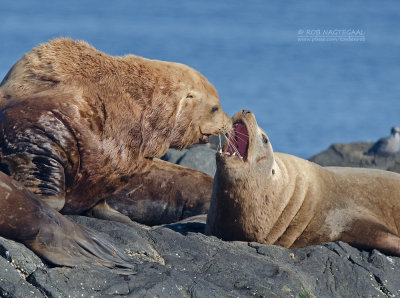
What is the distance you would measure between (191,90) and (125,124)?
99 cm

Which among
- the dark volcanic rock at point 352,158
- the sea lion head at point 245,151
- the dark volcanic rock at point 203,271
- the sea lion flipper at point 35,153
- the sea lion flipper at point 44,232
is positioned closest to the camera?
the dark volcanic rock at point 203,271

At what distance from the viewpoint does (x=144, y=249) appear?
22.9 ft

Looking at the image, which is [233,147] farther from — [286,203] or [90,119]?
[90,119]

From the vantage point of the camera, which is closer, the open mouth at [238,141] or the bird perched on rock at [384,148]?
the open mouth at [238,141]

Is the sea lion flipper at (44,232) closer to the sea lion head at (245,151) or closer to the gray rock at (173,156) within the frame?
the sea lion head at (245,151)

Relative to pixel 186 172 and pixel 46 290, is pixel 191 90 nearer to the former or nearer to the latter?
pixel 186 172

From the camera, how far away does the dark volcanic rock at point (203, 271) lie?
5.72m

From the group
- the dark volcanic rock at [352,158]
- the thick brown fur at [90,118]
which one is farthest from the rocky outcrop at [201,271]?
the dark volcanic rock at [352,158]

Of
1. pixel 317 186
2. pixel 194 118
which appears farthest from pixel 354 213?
pixel 194 118

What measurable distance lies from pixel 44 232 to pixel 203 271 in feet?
4.83

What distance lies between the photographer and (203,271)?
22.4ft

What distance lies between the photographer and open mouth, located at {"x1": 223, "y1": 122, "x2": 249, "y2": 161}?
30.2ft

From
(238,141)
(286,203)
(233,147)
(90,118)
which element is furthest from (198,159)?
(90,118)

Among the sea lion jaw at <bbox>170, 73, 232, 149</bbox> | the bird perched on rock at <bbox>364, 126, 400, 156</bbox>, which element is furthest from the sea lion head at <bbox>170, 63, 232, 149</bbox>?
the bird perched on rock at <bbox>364, 126, 400, 156</bbox>
